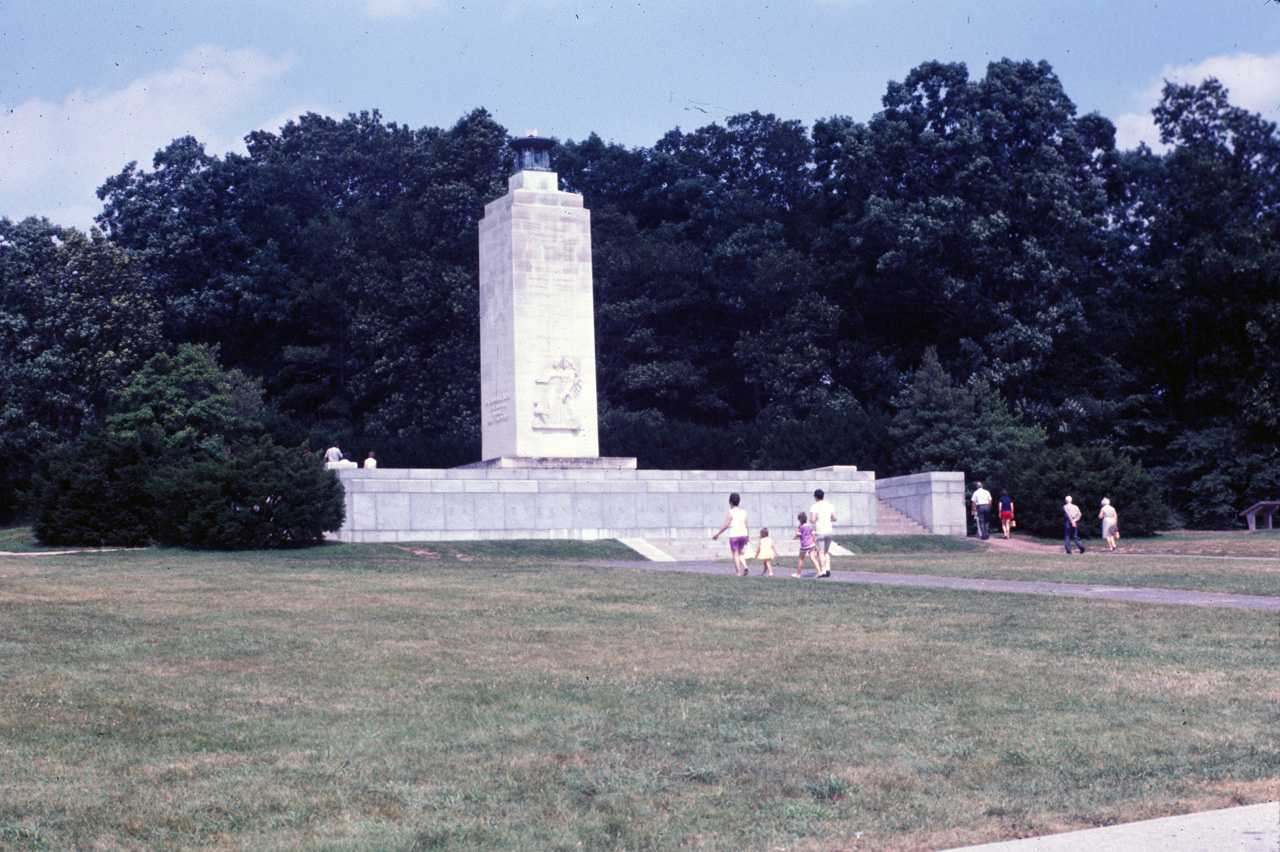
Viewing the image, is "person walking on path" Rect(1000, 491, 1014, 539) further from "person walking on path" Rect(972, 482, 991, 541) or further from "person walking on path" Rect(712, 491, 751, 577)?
"person walking on path" Rect(712, 491, 751, 577)

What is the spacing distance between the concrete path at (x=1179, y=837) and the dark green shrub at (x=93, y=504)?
81.1ft

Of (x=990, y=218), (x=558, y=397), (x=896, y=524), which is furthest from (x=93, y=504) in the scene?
(x=990, y=218)

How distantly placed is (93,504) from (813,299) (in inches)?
1293

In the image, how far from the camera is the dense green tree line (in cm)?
4553

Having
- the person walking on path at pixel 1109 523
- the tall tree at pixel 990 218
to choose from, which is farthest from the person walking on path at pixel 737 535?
the tall tree at pixel 990 218

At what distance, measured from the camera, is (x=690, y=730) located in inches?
319

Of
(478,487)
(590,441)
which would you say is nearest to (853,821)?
(478,487)

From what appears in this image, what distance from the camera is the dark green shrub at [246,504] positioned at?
25.5 m

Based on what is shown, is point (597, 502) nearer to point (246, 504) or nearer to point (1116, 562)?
point (246, 504)

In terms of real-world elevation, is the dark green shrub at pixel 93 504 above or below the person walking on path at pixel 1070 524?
above

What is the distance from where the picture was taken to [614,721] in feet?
27.5

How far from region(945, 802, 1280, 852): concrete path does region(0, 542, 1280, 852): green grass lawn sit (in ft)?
1.47

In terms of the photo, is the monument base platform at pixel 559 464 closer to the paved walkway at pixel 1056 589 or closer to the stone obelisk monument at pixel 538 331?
the stone obelisk monument at pixel 538 331

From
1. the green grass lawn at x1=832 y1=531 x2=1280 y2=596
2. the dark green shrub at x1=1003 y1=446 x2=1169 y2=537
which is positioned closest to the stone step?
the green grass lawn at x1=832 y1=531 x2=1280 y2=596
